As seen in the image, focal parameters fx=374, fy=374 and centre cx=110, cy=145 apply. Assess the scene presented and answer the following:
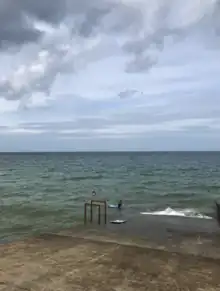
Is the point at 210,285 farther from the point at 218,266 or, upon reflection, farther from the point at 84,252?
the point at 84,252

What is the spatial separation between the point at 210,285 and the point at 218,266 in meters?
1.55

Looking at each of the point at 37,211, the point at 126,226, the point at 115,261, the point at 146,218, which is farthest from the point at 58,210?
the point at 115,261

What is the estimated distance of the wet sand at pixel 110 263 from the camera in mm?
8203

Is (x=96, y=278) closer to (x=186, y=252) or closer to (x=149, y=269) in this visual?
(x=149, y=269)

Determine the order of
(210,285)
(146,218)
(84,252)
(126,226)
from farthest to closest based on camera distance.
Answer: (146,218) → (126,226) → (84,252) → (210,285)

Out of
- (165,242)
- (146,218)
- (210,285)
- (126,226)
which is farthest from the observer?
(146,218)

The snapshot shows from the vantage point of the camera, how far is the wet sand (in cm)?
820

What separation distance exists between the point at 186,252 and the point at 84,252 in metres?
3.05

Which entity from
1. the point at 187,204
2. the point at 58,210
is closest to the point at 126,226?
the point at 58,210

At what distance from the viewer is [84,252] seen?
35.3ft

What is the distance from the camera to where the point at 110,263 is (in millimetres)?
9656

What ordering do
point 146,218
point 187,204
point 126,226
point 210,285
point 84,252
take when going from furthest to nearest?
point 187,204 → point 146,218 → point 126,226 → point 84,252 → point 210,285

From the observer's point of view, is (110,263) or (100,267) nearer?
(100,267)

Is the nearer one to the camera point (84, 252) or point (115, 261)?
point (115, 261)
